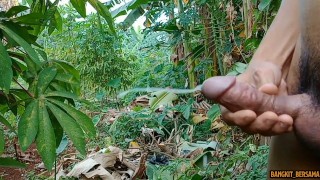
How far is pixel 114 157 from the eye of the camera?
2.31 m

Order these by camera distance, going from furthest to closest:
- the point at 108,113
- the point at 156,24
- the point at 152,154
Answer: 1. the point at 108,113
2. the point at 156,24
3. the point at 152,154

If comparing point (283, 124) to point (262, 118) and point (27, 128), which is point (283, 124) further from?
point (27, 128)

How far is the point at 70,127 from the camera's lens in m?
1.10

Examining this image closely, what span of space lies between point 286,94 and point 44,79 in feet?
2.45

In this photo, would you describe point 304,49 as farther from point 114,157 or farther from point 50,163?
point 114,157

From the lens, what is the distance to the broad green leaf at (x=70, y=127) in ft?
3.59

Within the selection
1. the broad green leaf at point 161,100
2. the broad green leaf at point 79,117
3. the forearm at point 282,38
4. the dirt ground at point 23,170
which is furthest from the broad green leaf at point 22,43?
the broad green leaf at point 161,100

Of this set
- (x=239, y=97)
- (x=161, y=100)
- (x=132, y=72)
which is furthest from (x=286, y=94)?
(x=132, y=72)

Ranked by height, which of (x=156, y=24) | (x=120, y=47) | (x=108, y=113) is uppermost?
(x=156, y=24)

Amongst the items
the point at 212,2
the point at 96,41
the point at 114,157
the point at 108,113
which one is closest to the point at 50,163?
the point at 114,157

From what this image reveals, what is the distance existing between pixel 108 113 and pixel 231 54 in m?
1.38

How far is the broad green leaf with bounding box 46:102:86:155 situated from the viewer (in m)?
1.09

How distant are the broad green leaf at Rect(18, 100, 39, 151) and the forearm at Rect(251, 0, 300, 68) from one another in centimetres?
62

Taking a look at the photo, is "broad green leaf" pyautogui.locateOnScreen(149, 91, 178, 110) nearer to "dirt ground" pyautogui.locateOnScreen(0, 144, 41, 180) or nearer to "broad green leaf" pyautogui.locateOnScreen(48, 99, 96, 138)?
"dirt ground" pyautogui.locateOnScreen(0, 144, 41, 180)
